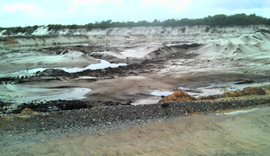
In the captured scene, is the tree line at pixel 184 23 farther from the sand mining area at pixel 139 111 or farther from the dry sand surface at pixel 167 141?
the dry sand surface at pixel 167 141

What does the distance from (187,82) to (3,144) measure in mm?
10392

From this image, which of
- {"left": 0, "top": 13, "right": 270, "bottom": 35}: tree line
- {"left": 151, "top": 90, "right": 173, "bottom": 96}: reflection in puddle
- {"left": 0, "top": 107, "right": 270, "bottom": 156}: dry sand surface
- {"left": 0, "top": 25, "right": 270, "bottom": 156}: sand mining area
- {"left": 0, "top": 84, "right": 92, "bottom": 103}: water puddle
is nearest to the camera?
{"left": 0, "top": 107, "right": 270, "bottom": 156}: dry sand surface

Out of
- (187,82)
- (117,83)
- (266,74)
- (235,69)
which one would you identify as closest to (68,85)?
(117,83)

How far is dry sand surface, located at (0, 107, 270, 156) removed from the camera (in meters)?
4.79

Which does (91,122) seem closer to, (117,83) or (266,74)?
(117,83)

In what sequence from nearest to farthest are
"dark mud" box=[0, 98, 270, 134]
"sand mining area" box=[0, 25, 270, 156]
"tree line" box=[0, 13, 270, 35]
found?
"sand mining area" box=[0, 25, 270, 156], "dark mud" box=[0, 98, 270, 134], "tree line" box=[0, 13, 270, 35]

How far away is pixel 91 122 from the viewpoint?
6.43m

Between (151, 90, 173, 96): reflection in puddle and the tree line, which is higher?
the tree line

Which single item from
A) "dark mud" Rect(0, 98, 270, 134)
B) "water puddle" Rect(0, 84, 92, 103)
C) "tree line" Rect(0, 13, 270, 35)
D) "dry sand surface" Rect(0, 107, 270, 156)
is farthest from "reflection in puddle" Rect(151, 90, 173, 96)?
"tree line" Rect(0, 13, 270, 35)

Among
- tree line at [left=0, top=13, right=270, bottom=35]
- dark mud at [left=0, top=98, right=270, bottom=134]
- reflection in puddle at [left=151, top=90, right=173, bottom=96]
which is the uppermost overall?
tree line at [left=0, top=13, right=270, bottom=35]

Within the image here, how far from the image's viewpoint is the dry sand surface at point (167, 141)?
4.79 m

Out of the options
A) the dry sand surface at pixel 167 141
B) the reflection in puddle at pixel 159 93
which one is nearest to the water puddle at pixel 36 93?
the reflection in puddle at pixel 159 93

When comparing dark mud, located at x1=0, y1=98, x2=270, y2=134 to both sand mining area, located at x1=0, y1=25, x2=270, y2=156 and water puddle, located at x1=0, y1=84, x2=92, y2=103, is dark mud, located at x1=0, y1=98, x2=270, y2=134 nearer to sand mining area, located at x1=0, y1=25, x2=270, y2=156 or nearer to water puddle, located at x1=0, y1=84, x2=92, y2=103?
sand mining area, located at x1=0, y1=25, x2=270, y2=156

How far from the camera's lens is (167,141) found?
17.1 ft
